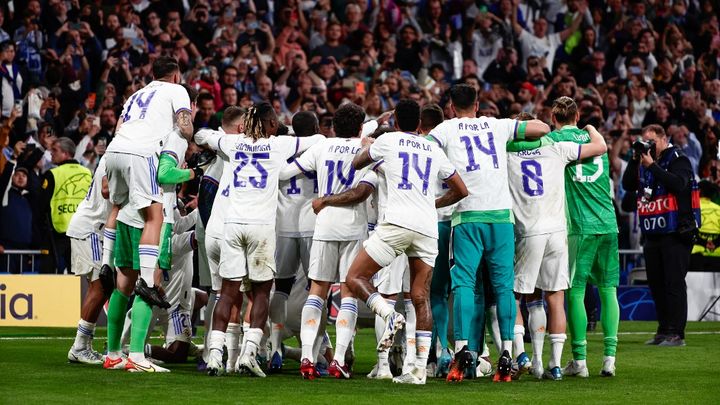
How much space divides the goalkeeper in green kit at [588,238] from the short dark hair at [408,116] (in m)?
1.57

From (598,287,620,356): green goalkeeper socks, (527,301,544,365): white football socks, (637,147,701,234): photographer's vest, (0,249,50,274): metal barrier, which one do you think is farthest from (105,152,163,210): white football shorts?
(0,249,50,274): metal barrier

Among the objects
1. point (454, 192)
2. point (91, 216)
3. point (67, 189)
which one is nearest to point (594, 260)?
point (454, 192)

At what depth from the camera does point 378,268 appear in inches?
406

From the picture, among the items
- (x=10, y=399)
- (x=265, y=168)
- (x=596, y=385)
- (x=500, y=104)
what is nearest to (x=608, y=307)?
(x=596, y=385)

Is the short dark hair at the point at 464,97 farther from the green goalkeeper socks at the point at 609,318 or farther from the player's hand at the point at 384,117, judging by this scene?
the green goalkeeper socks at the point at 609,318

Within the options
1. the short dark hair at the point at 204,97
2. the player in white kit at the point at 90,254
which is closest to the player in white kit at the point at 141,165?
the player in white kit at the point at 90,254

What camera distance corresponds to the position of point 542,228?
11.0 metres

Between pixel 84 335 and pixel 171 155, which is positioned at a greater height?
pixel 171 155

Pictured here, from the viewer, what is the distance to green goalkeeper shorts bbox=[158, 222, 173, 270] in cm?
1168

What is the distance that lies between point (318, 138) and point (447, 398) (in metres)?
3.18

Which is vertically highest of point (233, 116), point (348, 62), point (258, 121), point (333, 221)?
point (348, 62)

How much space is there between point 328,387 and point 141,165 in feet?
9.75

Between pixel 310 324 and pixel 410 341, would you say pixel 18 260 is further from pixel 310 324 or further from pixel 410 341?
pixel 410 341

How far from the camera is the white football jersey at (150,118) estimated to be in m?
11.4
